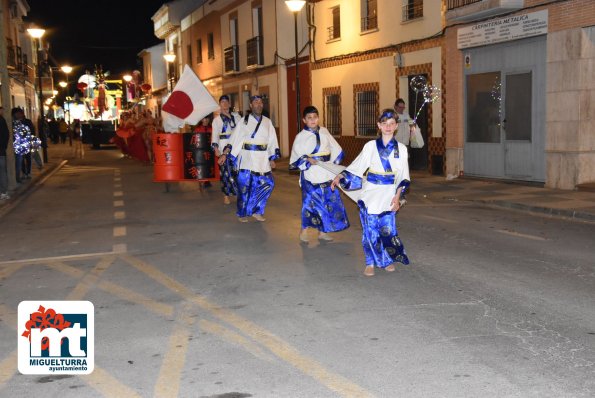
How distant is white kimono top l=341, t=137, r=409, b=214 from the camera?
714 centimetres

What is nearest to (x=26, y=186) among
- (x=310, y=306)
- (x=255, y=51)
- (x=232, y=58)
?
(x=310, y=306)

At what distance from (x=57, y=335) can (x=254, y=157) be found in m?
7.71

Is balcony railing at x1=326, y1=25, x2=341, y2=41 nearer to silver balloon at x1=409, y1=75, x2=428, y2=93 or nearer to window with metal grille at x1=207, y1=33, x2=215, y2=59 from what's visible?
silver balloon at x1=409, y1=75, x2=428, y2=93

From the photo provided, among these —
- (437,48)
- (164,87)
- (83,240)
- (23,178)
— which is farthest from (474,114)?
(164,87)

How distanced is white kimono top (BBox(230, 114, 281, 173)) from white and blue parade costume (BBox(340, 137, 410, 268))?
148 inches

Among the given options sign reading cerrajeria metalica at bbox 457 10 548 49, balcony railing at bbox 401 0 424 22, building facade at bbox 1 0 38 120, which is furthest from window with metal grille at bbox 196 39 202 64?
sign reading cerrajeria metalica at bbox 457 10 548 49

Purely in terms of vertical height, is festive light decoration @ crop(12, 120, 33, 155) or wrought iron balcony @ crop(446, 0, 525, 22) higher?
wrought iron balcony @ crop(446, 0, 525, 22)

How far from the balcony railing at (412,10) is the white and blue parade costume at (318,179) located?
1133 cm

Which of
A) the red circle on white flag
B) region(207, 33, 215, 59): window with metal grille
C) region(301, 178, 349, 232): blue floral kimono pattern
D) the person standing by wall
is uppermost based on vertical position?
region(207, 33, 215, 59): window with metal grille

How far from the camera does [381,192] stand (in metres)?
7.16

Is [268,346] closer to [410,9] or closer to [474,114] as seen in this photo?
[474,114]

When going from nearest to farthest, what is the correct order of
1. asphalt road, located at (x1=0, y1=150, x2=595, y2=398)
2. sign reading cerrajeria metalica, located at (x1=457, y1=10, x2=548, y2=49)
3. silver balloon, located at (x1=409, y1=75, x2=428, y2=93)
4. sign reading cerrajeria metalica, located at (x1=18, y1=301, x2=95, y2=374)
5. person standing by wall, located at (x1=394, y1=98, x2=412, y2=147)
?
sign reading cerrajeria metalica, located at (x1=18, y1=301, x2=95, y2=374)
asphalt road, located at (x1=0, y1=150, x2=595, y2=398)
sign reading cerrajeria metalica, located at (x1=457, y1=10, x2=548, y2=49)
person standing by wall, located at (x1=394, y1=98, x2=412, y2=147)
silver balloon, located at (x1=409, y1=75, x2=428, y2=93)

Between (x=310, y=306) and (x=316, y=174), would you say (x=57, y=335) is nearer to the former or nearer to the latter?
(x=310, y=306)

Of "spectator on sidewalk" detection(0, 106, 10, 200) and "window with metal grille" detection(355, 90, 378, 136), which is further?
"window with metal grille" detection(355, 90, 378, 136)
